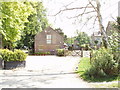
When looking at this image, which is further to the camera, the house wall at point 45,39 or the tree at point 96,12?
the house wall at point 45,39

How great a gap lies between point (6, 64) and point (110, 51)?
25.8 feet

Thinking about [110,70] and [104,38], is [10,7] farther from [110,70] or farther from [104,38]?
[110,70]

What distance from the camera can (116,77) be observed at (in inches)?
313

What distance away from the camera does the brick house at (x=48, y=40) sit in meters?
34.1

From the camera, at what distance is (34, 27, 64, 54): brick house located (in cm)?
3412

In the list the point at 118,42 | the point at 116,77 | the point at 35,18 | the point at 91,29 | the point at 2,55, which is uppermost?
the point at 35,18

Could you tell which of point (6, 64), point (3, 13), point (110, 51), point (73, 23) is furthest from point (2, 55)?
point (110, 51)

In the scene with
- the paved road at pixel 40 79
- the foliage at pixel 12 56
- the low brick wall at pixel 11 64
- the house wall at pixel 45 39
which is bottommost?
the paved road at pixel 40 79

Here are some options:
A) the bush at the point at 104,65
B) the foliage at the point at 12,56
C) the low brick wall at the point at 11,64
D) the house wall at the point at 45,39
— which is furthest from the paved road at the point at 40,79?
the house wall at the point at 45,39

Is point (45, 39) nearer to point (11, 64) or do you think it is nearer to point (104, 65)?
point (11, 64)

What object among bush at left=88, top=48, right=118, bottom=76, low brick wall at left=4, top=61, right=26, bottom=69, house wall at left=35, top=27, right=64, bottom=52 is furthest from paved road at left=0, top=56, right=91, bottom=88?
house wall at left=35, top=27, right=64, bottom=52

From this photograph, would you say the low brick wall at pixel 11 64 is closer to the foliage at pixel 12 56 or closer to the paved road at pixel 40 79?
the foliage at pixel 12 56

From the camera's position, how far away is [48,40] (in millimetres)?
34375

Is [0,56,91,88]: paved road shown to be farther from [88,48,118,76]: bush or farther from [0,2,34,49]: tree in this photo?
[0,2,34,49]: tree
